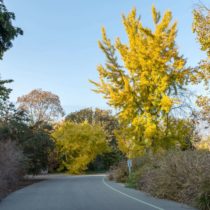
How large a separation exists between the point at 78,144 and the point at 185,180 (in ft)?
138

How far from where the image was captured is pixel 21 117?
41719 mm

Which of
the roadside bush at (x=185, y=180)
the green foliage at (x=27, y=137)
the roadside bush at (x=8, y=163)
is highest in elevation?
the green foliage at (x=27, y=137)

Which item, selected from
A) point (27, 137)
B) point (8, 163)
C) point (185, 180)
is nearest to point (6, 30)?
point (185, 180)

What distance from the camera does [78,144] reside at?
191 feet

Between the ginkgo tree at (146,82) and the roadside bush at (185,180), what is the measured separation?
7.53 meters

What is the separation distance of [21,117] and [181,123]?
743 inches

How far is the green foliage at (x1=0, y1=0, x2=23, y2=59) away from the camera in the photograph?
1073cm

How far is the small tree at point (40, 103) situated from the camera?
76.4m

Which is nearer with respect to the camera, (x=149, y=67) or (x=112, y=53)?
(x=149, y=67)

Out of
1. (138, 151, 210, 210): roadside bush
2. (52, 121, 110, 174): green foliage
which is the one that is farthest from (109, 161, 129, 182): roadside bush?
(52, 121, 110, 174): green foliage

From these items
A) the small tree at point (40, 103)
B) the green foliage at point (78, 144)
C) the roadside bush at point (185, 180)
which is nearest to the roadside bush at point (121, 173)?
the roadside bush at point (185, 180)

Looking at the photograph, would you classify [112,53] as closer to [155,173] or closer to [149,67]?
[149,67]

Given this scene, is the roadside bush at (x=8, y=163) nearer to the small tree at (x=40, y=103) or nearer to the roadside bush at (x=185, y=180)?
the roadside bush at (x=185, y=180)

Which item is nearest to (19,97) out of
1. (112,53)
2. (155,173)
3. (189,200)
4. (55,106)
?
(55,106)
